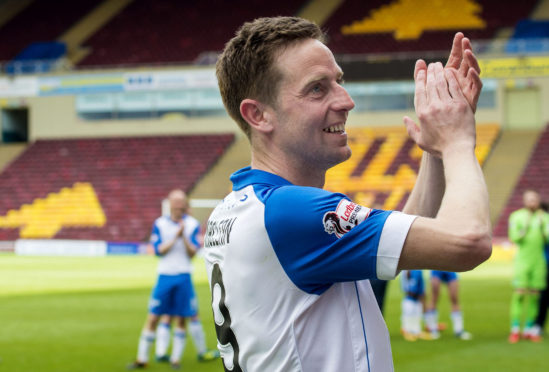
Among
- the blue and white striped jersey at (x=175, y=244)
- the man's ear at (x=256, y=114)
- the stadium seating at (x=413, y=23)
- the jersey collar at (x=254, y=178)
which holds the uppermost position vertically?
the stadium seating at (x=413, y=23)

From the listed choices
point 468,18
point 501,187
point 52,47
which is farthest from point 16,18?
point 501,187

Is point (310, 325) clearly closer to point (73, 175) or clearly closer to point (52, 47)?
point (73, 175)

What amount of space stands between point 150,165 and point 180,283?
2548 cm

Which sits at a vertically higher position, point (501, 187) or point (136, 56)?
point (136, 56)

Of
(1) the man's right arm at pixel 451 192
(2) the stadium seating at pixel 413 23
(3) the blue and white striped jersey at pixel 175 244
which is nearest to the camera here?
(1) the man's right arm at pixel 451 192

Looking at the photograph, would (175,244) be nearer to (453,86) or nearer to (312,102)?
(312,102)

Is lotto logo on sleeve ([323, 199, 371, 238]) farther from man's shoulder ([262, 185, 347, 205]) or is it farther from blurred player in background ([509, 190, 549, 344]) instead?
blurred player in background ([509, 190, 549, 344])

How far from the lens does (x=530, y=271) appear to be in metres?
10.6

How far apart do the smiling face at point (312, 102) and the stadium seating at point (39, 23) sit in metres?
38.7

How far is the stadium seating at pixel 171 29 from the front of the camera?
36656mm

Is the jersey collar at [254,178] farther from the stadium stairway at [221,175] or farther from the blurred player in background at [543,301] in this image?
the stadium stairway at [221,175]

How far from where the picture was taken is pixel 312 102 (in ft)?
6.37

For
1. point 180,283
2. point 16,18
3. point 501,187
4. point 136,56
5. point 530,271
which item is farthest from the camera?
point 16,18

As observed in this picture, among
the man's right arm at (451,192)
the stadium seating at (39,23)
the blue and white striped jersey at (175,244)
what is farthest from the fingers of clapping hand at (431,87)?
the stadium seating at (39,23)
